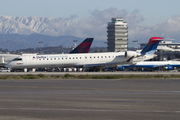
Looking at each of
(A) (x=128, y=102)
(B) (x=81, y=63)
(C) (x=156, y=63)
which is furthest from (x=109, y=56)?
(A) (x=128, y=102)

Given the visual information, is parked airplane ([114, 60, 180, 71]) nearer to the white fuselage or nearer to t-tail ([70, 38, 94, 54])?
t-tail ([70, 38, 94, 54])

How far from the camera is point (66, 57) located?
180 ft

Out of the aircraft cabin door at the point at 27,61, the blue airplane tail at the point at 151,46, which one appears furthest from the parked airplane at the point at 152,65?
the aircraft cabin door at the point at 27,61

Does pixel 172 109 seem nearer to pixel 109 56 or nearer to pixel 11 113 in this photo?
pixel 11 113

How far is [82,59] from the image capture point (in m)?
55.6

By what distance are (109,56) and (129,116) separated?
4402 centimetres

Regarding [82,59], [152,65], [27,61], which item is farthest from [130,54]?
[152,65]

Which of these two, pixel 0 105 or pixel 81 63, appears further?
pixel 81 63

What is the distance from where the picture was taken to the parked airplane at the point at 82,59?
53594 mm

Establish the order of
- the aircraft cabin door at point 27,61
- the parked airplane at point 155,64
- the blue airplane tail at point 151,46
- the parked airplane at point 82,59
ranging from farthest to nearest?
the parked airplane at point 155,64 < the blue airplane tail at point 151,46 < the parked airplane at point 82,59 < the aircraft cabin door at point 27,61

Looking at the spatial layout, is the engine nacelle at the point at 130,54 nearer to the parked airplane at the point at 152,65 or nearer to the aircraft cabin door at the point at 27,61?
the aircraft cabin door at the point at 27,61

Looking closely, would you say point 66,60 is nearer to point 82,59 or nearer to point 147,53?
point 82,59

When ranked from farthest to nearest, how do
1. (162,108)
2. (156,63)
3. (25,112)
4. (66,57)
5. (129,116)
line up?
(156,63), (66,57), (162,108), (25,112), (129,116)

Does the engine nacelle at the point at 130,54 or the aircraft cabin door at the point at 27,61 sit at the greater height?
the engine nacelle at the point at 130,54
